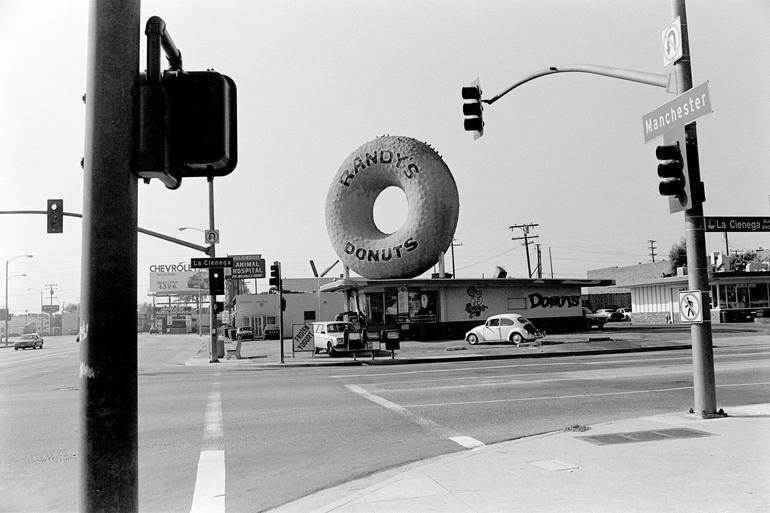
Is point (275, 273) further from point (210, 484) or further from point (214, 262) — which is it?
point (210, 484)

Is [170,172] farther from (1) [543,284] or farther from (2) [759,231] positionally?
(1) [543,284]

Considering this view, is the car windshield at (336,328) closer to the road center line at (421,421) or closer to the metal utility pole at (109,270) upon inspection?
the road center line at (421,421)

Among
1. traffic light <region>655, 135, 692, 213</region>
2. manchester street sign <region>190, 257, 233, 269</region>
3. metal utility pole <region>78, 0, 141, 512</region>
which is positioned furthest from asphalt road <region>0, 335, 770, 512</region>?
manchester street sign <region>190, 257, 233, 269</region>

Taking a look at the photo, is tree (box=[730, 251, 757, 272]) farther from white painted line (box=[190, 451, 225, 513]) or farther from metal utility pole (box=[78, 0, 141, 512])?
metal utility pole (box=[78, 0, 141, 512])

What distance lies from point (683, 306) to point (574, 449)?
11.7ft

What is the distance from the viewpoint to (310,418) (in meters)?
11.9

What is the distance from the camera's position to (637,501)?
6.11m

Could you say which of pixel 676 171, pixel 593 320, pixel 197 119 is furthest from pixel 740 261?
pixel 197 119

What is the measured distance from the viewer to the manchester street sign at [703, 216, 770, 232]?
10.6m

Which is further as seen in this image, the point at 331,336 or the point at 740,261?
the point at 740,261

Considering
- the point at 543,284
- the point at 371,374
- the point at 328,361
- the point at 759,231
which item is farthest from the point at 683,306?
the point at 543,284

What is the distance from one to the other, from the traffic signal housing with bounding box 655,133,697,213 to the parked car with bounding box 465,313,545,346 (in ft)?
72.9

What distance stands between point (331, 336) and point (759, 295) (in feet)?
111

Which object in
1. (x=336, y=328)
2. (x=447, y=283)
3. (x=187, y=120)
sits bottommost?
(x=336, y=328)
